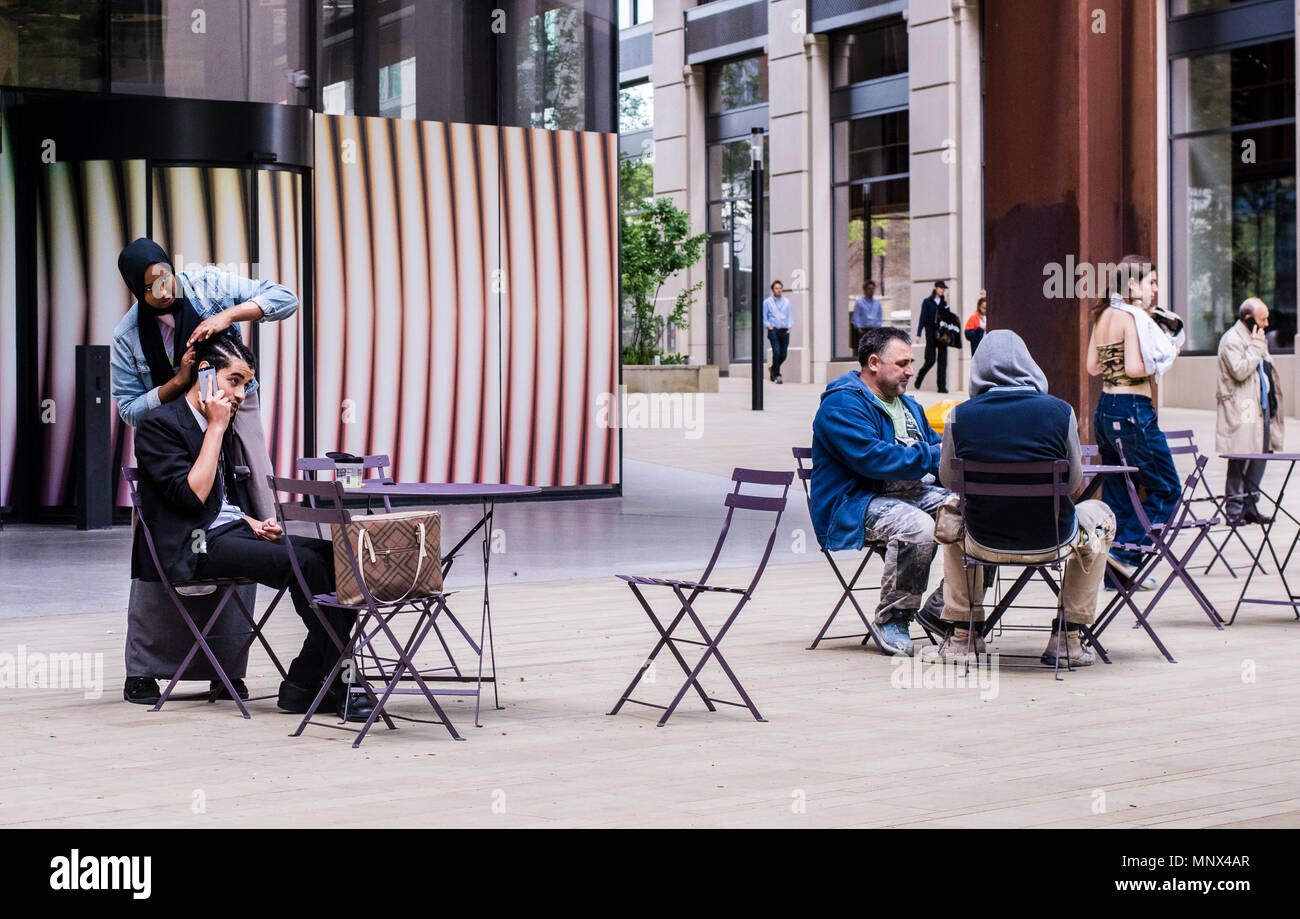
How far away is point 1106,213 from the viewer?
13422mm

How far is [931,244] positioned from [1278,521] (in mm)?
16163

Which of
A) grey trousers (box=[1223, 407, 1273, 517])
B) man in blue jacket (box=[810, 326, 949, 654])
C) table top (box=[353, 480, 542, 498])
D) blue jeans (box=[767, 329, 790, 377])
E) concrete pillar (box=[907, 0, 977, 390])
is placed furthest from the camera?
blue jeans (box=[767, 329, 790, 377])

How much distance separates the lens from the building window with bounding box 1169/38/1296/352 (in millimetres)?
25625

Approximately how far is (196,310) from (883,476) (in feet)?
9.98

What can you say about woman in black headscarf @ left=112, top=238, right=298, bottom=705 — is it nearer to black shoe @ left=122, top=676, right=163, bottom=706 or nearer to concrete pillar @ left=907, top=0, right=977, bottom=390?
black shoe @ left=122, top=676, right=163, bottom=706

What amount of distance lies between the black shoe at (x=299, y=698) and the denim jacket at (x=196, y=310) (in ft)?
4.00

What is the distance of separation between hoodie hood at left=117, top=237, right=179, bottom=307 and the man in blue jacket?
2873 mm

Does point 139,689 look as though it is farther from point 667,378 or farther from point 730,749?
point 667,378

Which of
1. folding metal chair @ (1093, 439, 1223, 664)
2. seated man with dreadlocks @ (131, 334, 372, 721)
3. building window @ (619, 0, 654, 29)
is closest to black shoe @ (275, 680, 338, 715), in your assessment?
seated man with dreadlocks @ (131, 334, 372, 721)

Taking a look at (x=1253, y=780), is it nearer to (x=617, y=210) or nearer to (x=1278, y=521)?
(x=1278, y=521)

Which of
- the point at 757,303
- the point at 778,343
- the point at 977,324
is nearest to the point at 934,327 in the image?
the point at 977,324

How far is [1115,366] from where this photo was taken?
10.9 m

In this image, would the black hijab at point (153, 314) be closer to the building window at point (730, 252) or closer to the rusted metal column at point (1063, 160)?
the rusted metal column at point (1063, 160)

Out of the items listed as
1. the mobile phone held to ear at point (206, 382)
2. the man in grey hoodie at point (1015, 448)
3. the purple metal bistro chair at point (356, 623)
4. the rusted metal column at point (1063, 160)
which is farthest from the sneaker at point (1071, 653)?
the rusted metal column at point (1063, 160)
